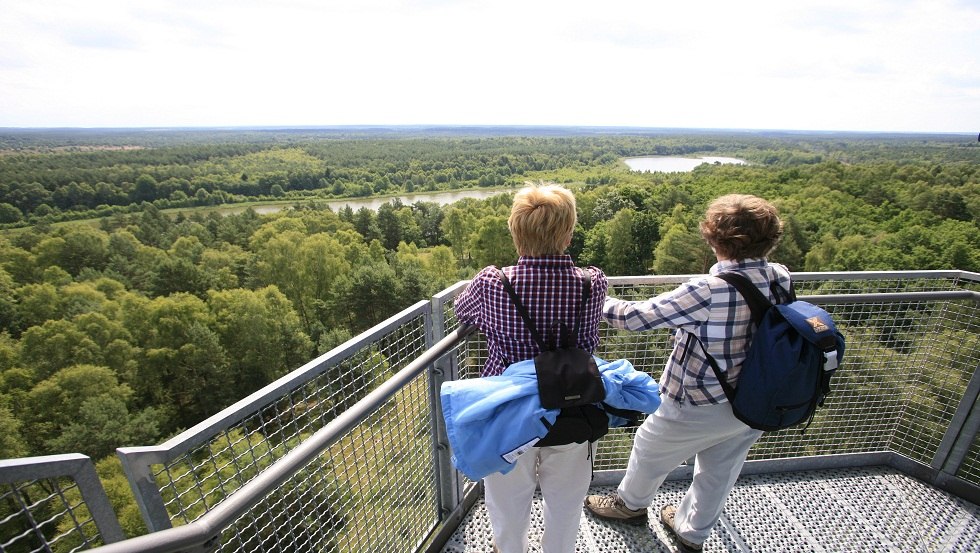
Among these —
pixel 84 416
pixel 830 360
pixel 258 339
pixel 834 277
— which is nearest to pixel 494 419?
pixel 830 360

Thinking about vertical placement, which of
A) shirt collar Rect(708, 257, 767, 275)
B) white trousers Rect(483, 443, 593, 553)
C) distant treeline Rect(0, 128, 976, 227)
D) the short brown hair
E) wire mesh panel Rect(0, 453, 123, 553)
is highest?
the short brown hair

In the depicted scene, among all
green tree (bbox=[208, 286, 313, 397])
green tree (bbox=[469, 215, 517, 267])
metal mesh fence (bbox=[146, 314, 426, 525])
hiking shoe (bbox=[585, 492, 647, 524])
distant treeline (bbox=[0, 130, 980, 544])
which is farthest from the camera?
green tree (bbox=[469, 215, 517, 267])

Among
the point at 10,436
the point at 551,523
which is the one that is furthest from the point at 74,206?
the point at 551,523

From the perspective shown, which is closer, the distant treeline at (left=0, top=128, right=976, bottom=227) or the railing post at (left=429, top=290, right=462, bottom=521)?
the railing post at (left=429, top=290, right=462, bottom=521)

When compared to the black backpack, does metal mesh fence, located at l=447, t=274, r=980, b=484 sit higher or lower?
lower

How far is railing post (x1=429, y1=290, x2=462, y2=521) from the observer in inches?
95.3

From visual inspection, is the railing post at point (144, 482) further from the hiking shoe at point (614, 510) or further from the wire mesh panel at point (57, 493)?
the hiking shoe at point (614, 510)

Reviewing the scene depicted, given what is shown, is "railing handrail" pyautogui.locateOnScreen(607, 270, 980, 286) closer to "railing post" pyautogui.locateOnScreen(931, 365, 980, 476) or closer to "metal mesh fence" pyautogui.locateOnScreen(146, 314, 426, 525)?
A: "railing post" pyautogui.locateOnScreen(931, 365, 980, 476)

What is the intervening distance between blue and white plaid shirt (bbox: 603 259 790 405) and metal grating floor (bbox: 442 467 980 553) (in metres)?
1.21

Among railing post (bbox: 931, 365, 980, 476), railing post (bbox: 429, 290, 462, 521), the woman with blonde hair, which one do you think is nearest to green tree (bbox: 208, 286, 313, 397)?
railing post (bbox: 429, 290, 462, 521)

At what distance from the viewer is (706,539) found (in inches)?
113

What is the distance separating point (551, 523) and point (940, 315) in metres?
3.17

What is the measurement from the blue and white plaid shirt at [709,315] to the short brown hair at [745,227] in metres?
0.05

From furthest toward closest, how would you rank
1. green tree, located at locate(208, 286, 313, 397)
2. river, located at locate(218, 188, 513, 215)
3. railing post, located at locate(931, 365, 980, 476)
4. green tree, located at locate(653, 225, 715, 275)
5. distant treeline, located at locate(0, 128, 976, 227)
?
river, located at locate(218, 188, 513, 215) → distant treeline, located at locate(0, 128, 976, 227) → green tree, located at locate(653, 225, 715, 275) → green tree, located at locate(208, 286, 313, 397) → railing post, located at locate(931, 365, 980, 476)
